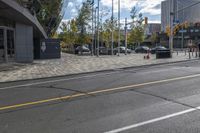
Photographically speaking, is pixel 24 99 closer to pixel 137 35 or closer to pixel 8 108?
pixel 8 108

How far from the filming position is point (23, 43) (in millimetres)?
30031

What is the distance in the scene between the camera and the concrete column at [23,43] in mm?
29578

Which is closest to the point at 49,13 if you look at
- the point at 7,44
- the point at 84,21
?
the point at 84,21

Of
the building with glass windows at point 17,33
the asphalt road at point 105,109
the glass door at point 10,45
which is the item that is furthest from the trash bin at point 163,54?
the asphalt road at point 105,109

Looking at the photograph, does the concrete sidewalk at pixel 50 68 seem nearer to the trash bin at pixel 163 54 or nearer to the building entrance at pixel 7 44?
the building entrance at pixel 7 44

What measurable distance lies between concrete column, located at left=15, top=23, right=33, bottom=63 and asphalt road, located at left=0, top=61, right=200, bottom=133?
17.7m

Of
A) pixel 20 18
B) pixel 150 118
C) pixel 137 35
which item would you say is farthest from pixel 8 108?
pixel 137 35

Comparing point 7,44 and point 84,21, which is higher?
point 84,21

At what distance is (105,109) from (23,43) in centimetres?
2276

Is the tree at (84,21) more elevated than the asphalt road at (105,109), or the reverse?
the tree at (84,21)

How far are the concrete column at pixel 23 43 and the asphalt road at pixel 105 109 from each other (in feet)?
58.2

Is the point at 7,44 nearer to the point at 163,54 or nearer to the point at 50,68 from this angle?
the point at 50,68

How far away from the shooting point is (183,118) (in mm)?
7516

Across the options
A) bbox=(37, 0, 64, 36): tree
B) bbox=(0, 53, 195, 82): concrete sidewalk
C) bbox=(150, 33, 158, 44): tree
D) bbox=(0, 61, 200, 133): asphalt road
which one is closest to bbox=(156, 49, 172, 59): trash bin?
bbox=(0, 53, 195, 82): concrete sidewalk
